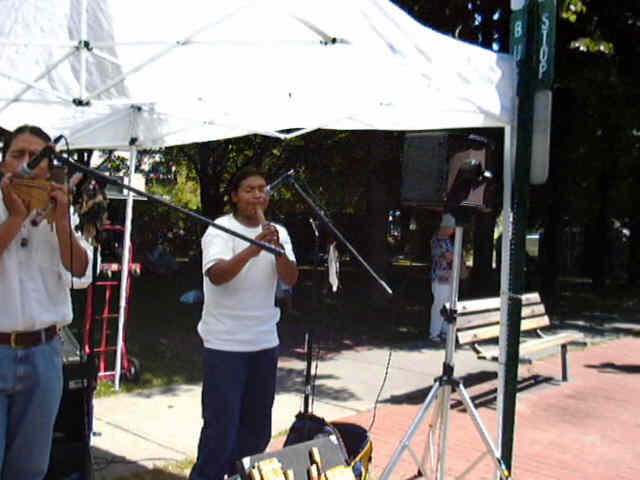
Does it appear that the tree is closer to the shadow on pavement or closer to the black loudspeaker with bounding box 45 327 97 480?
the shadow on pavement

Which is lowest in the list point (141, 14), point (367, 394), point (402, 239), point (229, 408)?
point (367, 394)

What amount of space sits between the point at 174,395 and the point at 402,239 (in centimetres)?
273

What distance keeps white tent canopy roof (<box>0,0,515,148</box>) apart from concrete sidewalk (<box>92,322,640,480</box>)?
1634 millimetres

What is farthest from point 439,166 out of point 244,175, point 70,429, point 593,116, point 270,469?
point 593,116

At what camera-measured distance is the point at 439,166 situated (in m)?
3.91

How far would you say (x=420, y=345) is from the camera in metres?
9.82

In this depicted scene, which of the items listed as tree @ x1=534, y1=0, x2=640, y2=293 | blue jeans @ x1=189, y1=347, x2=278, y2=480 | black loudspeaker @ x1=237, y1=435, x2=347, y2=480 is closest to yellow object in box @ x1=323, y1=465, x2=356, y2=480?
black loudspeaker @ x1=237, y1=435, x2=347, y2=480

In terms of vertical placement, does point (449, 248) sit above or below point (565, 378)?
above

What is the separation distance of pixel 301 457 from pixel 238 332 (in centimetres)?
72

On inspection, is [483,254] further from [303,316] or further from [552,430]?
[552,430]

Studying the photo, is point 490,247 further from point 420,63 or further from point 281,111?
point 420,63

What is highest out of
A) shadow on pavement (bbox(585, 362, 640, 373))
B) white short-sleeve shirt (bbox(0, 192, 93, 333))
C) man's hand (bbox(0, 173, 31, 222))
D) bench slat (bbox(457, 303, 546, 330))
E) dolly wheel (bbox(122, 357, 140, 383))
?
man's hand (bbox(0, 173, 31, 222))

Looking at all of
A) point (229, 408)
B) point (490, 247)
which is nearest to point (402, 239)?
point (229, 408)

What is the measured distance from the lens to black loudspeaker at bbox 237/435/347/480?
3.13 metres
